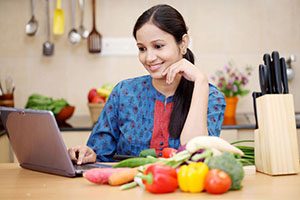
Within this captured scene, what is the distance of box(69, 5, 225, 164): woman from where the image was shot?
193cm

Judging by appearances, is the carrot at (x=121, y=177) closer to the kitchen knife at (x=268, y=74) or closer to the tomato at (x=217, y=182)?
the tomato at (x=217, y=182)

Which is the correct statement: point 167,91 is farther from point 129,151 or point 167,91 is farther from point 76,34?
point 76,34

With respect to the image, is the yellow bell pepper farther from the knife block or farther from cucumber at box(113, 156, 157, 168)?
the knife block

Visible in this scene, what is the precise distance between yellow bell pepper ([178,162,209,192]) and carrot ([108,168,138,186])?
0.49 feet

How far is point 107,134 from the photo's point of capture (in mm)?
2074

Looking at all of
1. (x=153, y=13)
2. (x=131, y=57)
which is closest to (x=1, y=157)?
(x=131, y=57)

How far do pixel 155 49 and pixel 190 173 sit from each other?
0.75 meters

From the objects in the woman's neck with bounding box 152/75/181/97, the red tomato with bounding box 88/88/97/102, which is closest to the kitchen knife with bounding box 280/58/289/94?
the woman's neck with bounding box 152/75/181/97

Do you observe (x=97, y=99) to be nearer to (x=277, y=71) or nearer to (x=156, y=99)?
(x=156, y=99)

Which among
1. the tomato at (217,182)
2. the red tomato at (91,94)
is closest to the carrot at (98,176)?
the tomato at (217,182)

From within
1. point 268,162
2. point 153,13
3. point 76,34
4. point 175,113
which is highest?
point 76,34

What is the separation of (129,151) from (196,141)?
0.73 m

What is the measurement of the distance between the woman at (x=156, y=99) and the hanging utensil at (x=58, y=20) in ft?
4.67

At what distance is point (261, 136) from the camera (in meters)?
1.56
